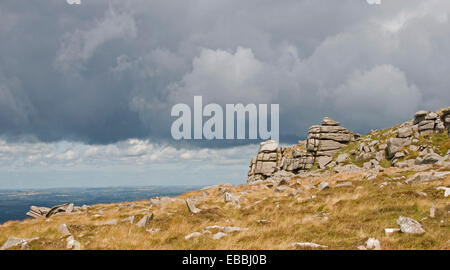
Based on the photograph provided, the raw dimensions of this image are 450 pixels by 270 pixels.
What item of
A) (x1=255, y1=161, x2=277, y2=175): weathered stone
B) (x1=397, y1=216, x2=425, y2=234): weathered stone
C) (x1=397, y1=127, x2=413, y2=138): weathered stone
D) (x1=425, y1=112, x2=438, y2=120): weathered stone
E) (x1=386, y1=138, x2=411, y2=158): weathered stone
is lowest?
(x1=255, y1=161, x2=277, y2=175): weathered stone

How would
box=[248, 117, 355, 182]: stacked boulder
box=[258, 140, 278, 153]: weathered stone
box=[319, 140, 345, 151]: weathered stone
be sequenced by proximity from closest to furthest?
box=[248, 117, 355, 182]: stacked boulder < box=[319, 140, 345, 151]: weathered stone < box=[258, 140, 278, 153]: weathered stone

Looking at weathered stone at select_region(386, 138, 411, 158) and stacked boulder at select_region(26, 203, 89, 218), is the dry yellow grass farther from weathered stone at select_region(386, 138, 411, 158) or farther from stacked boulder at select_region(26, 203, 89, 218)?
weathered stone at select_region(386, 138, 411, 158)

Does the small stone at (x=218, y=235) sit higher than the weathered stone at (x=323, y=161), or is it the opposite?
the weathered stone at (x=323, y=161)

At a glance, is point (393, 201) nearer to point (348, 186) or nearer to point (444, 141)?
point (348, 186)

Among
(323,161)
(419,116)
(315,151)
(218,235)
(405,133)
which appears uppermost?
(419,116)

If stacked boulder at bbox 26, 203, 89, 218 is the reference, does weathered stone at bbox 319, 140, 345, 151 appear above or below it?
above

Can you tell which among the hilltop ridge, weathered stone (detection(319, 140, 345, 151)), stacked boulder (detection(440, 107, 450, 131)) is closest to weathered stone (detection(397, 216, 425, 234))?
the hilltop ridge

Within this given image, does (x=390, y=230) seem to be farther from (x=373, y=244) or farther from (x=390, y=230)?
(x=373, y=244)

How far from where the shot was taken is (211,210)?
20.9 meters

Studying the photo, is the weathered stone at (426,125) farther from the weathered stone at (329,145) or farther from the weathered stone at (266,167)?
the weathered stone at (266,167)

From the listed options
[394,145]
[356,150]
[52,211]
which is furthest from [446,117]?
[52,211]

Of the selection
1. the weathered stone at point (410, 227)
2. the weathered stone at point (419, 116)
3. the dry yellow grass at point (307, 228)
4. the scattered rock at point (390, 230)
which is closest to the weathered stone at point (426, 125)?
the weathered stone at point (419, 116)

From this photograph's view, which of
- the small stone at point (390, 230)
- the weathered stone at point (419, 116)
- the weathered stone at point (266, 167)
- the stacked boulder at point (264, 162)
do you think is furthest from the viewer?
the stacked boulder at point (264, 162)

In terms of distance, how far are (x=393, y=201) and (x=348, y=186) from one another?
28.2 feet
